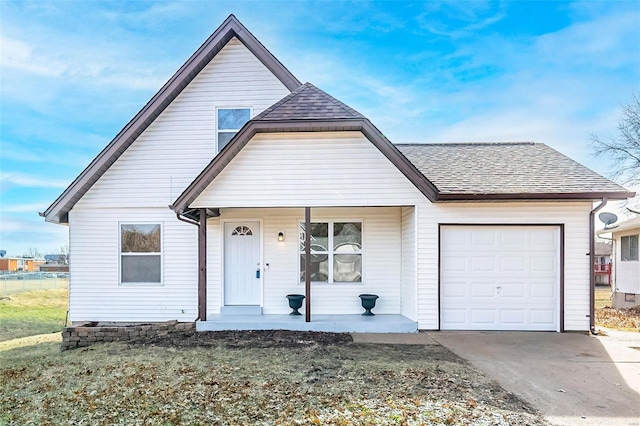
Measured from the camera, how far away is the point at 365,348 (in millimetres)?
7324

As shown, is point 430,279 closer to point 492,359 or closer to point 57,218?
point 492,359

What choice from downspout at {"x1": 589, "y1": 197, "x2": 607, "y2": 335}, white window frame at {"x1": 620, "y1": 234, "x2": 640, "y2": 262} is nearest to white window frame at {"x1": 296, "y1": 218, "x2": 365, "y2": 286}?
downspout at {"x1": 589, "y1": 197, "x2": 607, "y2": 335}

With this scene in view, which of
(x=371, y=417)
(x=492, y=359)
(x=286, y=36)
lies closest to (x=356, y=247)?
(x=492, y=359)

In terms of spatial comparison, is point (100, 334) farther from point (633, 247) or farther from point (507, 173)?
point (633, 247)

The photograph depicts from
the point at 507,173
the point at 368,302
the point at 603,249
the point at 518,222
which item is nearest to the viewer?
the point at 518,222

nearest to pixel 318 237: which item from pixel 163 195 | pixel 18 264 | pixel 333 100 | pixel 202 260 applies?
pixel 202 260

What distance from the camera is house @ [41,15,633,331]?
→ 866 centimetres

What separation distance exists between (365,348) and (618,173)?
63.6ft

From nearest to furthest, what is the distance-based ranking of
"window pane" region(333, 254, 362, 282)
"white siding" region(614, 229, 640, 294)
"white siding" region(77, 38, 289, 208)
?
"white siding" region(77, 38, 289, 208), "window pane" region(333, 254, 362, 282), "white siding" region(614, 229, 640, 294)

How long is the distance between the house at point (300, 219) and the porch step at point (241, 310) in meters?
0.04

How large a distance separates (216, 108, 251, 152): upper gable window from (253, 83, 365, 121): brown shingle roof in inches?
63.9

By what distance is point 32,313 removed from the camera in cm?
1475

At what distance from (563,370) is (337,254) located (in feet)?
17.8

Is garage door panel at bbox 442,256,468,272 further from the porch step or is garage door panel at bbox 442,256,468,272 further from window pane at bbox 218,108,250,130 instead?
window pane at bbox 218,108,250,130
